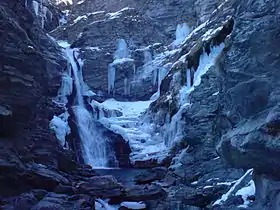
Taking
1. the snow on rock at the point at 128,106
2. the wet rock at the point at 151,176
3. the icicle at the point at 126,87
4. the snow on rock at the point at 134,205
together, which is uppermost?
the icicle at the point at 126,87

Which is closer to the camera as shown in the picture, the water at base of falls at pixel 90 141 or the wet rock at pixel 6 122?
the wet rock at pixel 6 122

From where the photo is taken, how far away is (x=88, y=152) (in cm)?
2845

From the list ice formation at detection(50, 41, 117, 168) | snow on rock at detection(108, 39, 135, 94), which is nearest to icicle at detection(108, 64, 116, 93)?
snow on rock at detection(108, 39, 135, 94)

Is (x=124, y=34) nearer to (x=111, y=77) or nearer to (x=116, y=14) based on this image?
(x=116, y=14)

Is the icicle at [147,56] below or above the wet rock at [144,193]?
above

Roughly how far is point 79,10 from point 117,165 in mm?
→ 31631

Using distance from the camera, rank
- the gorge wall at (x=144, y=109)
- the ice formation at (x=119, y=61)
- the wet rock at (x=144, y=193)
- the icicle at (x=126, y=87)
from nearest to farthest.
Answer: the gorge wall at (x=144, y=109) < the wet rock at (x=144, y=193) < the icicle at (x=126, y=87) < the ice formation at (x=119, y=61)

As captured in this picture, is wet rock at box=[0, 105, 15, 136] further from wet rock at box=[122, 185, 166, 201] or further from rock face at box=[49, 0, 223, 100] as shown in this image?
rock face at box=[49, 0, 223, 100]

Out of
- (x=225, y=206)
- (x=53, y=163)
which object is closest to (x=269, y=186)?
(x=225, y=206)

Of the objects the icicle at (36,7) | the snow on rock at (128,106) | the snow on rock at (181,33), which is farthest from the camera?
the icicle at (36,7)

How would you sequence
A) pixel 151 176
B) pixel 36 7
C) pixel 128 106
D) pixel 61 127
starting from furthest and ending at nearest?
pixel 36 7 → pixel 128 106 → pixel 61 127 → pixel 151 176

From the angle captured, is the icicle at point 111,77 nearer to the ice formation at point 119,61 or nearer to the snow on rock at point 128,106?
the ice formation at point 119,61

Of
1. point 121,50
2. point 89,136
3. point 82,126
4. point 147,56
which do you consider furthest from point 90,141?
point 121,50

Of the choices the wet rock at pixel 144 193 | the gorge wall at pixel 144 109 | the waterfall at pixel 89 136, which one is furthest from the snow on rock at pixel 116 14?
the wet rock at pixel 144 193
